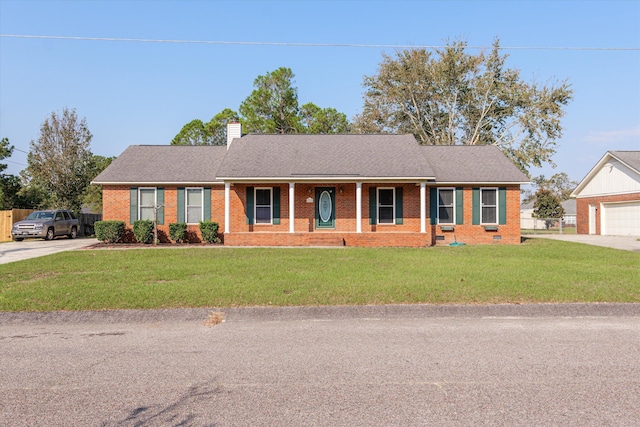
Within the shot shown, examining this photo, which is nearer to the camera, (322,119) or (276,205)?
(276,205)

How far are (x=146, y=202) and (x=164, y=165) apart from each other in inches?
90.1

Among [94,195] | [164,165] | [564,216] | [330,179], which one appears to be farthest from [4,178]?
[564,216]

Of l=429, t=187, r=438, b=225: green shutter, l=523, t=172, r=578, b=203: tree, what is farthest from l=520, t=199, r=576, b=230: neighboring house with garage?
l=429, t=187, r=438, b=225: green shutter

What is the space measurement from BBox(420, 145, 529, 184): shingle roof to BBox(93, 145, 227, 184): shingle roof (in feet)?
36.8

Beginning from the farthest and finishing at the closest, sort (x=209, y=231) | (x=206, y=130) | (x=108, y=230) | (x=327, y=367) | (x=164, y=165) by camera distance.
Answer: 1. (x=206, y=130)
2. (x=164, y=165)
3. (x=209, y=231)
4. (x=108, y=230)
5. (x=327, y=367)

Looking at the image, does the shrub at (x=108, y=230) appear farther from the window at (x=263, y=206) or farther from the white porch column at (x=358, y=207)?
the white porch column at (x=358, y=207)

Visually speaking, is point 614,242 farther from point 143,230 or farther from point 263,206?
point 143,230

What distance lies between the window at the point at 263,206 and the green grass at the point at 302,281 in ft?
24.4

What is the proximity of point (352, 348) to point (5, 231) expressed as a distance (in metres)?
28.9

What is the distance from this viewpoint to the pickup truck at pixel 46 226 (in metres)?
24.0

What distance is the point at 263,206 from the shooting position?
2148cm

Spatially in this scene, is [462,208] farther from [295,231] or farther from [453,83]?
[453,83]

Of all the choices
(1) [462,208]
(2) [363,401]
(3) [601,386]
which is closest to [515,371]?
(3) [601,386]

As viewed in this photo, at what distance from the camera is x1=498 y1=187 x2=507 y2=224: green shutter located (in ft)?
70.2
